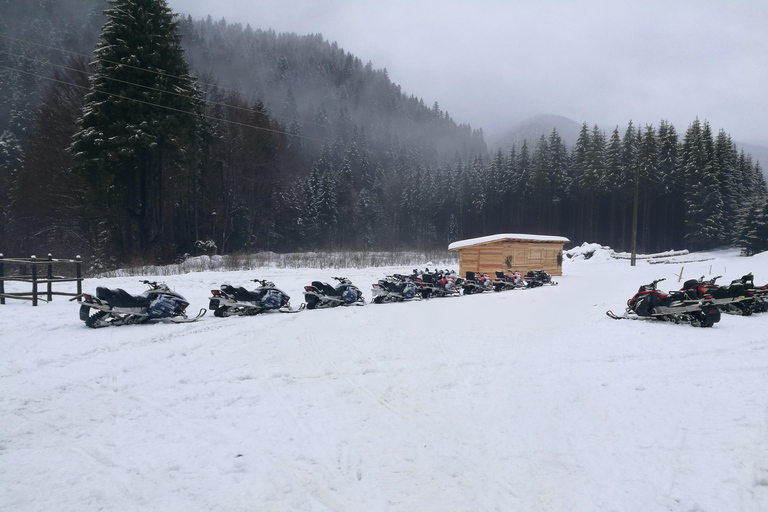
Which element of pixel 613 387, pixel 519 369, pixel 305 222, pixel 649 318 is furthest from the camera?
pixel 305 222

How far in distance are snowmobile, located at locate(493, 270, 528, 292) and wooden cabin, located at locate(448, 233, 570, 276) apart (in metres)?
2.33

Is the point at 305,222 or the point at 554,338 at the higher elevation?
the point at 305,222

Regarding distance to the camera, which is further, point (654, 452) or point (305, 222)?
point (305, 222)

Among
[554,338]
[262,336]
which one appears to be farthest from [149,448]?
[554,338]

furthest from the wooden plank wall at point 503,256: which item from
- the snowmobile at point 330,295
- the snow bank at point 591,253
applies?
the snow bank at point 591,253

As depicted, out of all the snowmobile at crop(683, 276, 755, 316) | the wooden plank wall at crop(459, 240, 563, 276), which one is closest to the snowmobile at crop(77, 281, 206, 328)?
the snowmobile at crop(683, 276, 755, 316)

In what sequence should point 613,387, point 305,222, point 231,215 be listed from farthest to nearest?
point 305,222 → point 231,215 → point 613,387

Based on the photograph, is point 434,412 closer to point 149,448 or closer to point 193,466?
point 193,466

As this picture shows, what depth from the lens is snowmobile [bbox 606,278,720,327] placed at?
8.27 m

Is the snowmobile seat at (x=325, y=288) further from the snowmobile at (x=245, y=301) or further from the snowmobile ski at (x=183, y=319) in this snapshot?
the snowmobile ski at (x=183, y=319)

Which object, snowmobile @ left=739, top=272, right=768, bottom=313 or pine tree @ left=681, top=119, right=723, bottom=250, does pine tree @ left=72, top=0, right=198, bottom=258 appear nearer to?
snowmobile @ left=739, top=272, right=768, bottom=313

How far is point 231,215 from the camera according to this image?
3716 cm

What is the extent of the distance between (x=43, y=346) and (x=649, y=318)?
1167 cm

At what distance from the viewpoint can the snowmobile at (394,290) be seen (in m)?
13.2
